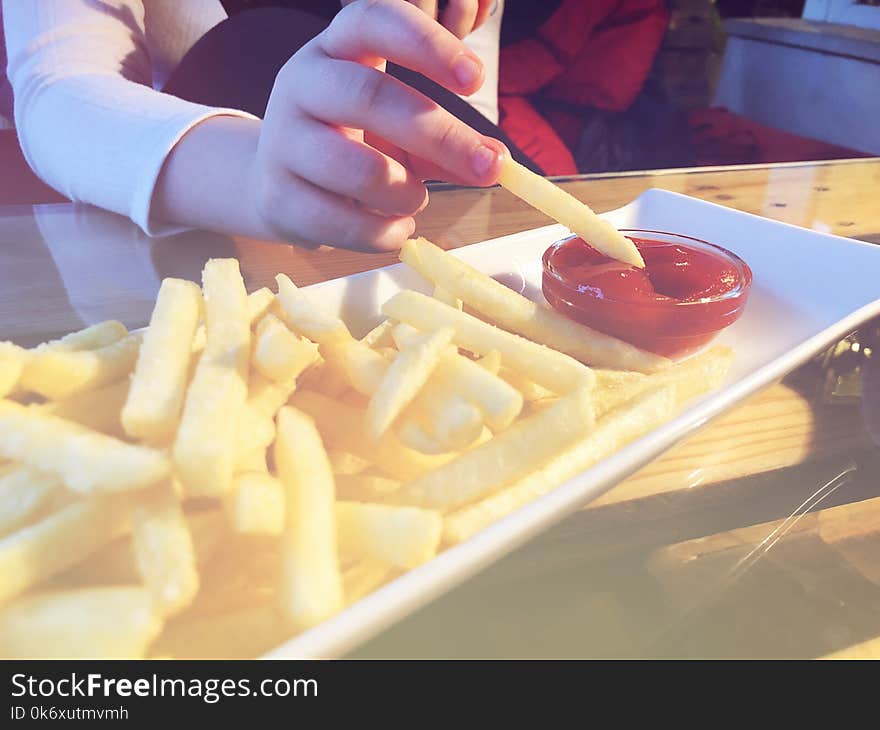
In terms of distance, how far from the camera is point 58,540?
570mm

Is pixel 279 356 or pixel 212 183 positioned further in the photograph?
pixel 212 183

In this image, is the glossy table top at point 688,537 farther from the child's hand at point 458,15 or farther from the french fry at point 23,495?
the child's hand at point 458,15

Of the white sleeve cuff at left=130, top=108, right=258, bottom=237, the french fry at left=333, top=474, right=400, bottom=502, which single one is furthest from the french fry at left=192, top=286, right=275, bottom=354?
the white sleeve cuff at left=130, top=108, right=258, bottom=237

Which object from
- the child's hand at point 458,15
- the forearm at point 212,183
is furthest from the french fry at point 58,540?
the child's hand at point 458,15

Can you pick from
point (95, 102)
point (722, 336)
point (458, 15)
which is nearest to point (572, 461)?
point (722, 336)

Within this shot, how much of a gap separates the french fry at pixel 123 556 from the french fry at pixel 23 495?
6 centimetres

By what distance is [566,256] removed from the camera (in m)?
1.29

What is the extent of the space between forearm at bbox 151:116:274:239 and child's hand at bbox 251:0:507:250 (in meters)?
0.05

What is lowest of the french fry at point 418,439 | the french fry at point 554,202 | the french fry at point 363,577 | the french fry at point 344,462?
the french fry at point 363,577

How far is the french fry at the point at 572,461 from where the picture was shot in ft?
2.23

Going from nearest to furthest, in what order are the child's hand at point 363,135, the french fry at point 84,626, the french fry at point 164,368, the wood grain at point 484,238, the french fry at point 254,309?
1. the french fry at point 84,626
2. the french fry at point 164,368
3. the french fry at point 254,309
4. the wood grain at point 484,238
5. the child's hand at point 363,135

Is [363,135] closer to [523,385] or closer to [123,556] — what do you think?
[523,385]

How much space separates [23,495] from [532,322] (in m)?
0.62

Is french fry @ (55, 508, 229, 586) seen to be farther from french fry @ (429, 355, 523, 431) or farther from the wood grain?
the wood grain
